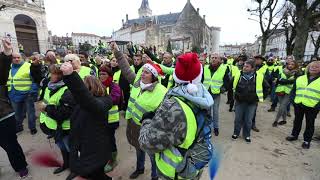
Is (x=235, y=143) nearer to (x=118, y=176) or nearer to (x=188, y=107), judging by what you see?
(x=118, y=176)

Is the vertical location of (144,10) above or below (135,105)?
above

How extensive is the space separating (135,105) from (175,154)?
4.22 feet

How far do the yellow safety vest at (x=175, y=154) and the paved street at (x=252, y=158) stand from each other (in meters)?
1.79

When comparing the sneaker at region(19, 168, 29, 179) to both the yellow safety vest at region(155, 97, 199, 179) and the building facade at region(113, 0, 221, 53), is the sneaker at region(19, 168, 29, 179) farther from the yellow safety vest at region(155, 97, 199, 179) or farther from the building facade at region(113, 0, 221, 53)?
the building facade at region(113, 0, 221, 53)

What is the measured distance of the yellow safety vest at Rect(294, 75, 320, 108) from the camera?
14.4ft

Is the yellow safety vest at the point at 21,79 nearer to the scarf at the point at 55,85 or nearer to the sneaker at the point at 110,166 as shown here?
the scarf at the point at 55,85

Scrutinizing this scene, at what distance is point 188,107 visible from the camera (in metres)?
1.70

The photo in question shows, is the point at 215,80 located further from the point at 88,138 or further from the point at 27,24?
the point at 27,24

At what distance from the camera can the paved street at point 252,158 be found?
3.58 metres

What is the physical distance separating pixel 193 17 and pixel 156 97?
57204 millimetres

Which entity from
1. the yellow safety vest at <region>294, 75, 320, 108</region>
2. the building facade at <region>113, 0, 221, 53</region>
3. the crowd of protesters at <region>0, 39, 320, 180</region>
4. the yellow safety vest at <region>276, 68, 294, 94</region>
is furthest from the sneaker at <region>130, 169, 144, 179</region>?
the building facade at <region>113, 0, 221, 53</region>

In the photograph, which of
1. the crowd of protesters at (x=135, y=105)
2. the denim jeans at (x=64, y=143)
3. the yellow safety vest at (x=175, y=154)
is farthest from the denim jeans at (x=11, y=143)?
the yellow safety vest at (x=175, y=154)

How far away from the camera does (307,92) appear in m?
4.49

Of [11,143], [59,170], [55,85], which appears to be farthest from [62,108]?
[59,170]
